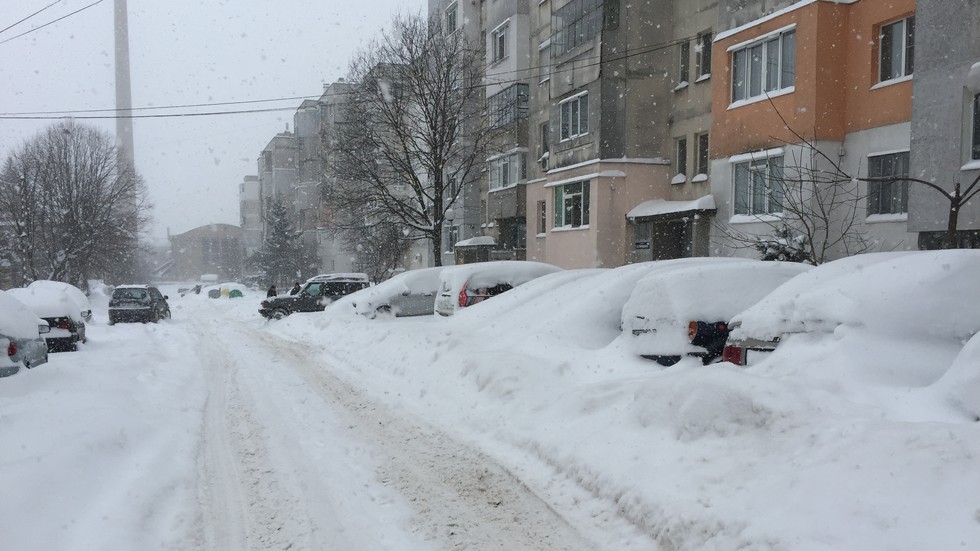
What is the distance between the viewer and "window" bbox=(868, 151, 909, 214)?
48.1 feet

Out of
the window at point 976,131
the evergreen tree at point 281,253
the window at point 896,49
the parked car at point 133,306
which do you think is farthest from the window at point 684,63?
the evergreen tree at point 281,253

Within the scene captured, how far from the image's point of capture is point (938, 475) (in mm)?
3316

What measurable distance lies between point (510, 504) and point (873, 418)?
2432 millimetres

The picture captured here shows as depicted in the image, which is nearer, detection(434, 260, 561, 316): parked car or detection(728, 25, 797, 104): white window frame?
detection(434, 260, 561, 316): parked car

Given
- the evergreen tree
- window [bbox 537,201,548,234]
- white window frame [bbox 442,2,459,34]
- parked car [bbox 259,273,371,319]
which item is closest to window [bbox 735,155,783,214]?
window [bbox 537,201,548,234]

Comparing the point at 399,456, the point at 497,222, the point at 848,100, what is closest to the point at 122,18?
the point at 497,222

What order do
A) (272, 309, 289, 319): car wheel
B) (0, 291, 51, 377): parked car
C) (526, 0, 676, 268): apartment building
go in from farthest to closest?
(272, 309, 289, 319): car wheel
(526, 0, 676, 268): apartment building
(0, 291, 51, 377): parked car

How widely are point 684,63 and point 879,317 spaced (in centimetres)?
1933

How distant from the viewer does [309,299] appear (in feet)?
78.8

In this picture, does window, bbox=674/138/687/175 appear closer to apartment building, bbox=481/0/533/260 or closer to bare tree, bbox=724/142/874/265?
bare tree, bbox=724/142/874/265

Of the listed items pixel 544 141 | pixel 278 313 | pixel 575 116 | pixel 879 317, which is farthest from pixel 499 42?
pixel 879 317

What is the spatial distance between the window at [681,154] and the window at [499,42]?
12274 millimetres

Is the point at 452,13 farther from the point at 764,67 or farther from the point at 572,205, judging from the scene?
the point at 764,67

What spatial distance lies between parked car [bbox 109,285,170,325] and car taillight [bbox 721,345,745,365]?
2269cm
